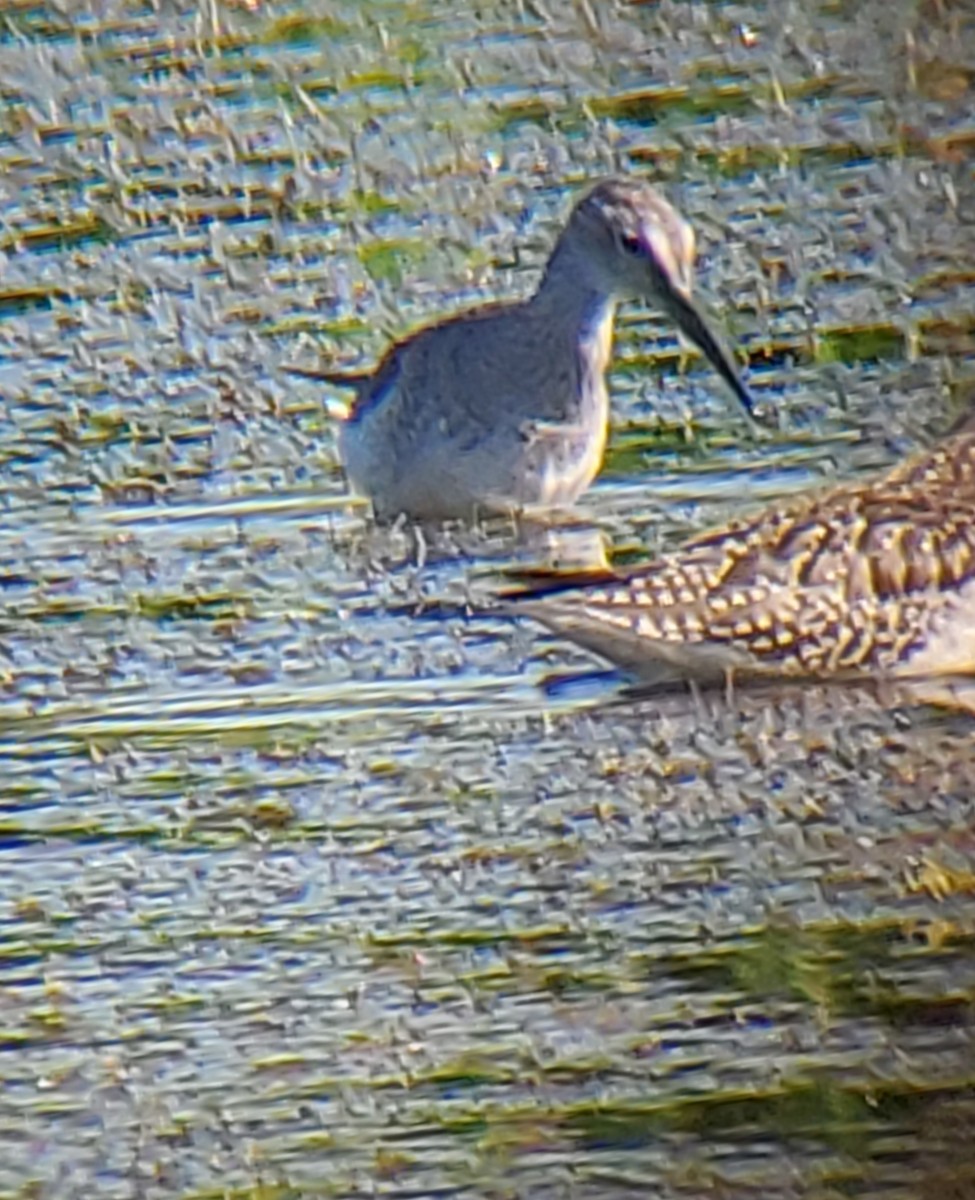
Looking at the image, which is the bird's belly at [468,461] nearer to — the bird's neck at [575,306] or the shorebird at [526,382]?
the shorebird at [526,382]

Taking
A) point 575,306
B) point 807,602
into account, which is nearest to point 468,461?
point 575,306

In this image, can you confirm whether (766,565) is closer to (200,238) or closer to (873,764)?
(873,764)

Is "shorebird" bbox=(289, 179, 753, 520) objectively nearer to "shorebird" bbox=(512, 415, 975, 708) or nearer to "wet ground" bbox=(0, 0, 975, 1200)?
"wet ground" bbox=(0, 0, 975, 1200)

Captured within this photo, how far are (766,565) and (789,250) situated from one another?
1.37m

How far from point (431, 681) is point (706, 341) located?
102 cm

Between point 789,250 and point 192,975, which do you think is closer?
point 192,975

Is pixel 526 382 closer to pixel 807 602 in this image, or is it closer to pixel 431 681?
pixel 807 602

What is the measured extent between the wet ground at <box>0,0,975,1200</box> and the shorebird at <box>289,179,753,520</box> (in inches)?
4.1

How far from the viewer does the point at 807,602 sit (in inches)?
173

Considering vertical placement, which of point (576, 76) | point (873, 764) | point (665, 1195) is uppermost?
point (576, 76)

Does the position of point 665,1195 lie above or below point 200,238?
below

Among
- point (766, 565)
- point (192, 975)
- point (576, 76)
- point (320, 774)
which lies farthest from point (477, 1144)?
point (576, 76)

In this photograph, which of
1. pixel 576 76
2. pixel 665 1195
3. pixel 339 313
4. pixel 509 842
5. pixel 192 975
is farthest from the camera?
pixel 576 76

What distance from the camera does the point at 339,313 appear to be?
5.55 meters
